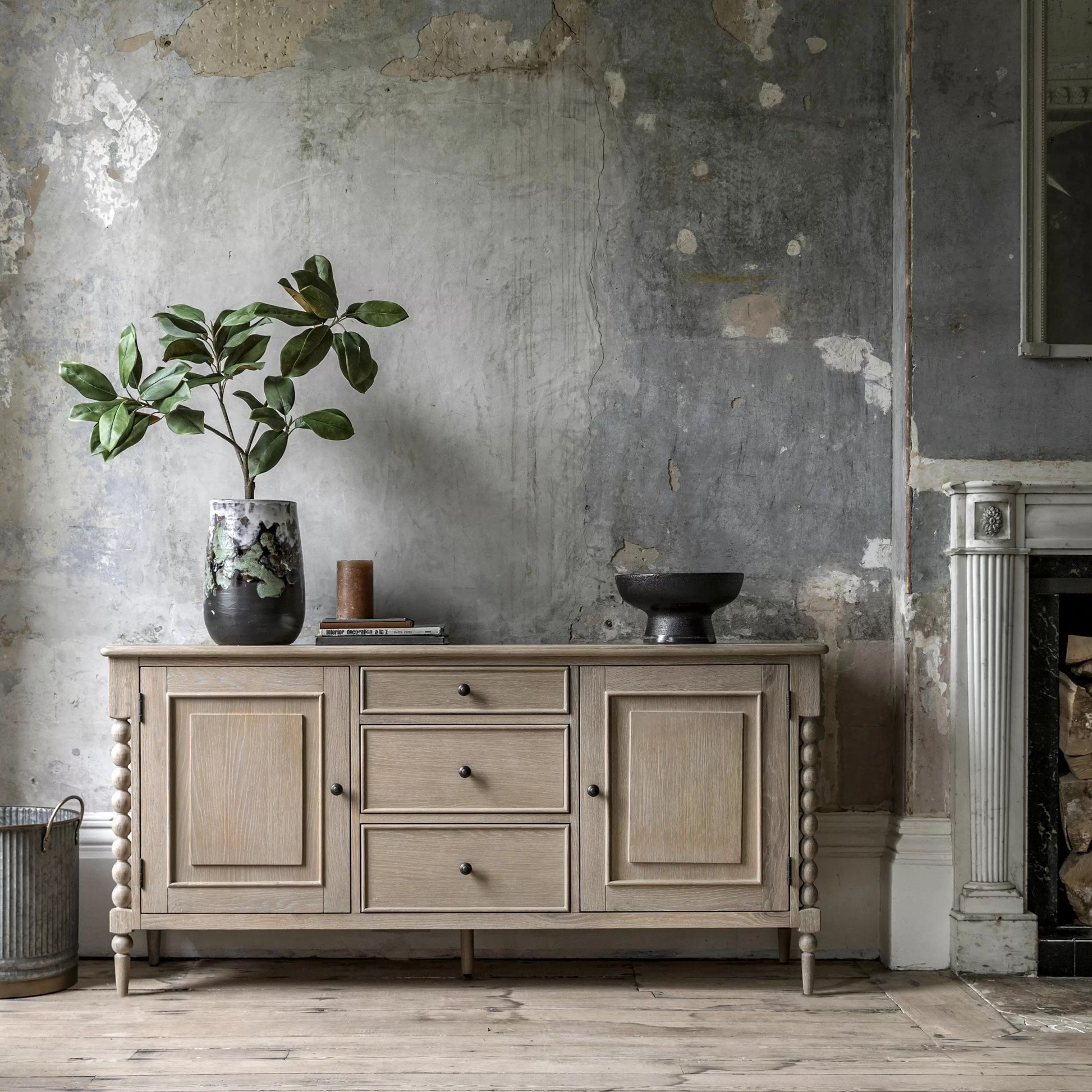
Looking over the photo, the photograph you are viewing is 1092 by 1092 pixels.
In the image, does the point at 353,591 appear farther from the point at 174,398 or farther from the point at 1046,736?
the point at 1046,736

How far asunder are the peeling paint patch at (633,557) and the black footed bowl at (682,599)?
0.26 m

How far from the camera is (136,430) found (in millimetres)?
2721

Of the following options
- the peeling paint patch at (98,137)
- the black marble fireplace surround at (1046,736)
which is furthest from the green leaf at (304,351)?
the black marble fireplace surround at (1046,736)

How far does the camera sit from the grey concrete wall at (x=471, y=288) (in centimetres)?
306

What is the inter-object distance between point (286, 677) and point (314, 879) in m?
0.49

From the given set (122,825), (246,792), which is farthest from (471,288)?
(122,825)

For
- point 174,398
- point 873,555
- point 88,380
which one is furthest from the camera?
point 873,555

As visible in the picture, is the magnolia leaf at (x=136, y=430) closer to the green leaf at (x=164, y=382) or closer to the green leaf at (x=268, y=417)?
the green leaf at (x=164, y=382)

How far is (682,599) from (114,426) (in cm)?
147

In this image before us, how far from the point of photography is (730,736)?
8.49 feet

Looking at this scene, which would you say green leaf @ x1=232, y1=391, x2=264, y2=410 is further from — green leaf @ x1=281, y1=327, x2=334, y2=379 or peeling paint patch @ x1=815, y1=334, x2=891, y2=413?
peeling paint patch @ x1=815, y1=334, x2=891, y2=413

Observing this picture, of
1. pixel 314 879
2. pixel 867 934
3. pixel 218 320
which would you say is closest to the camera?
pixel 314 879

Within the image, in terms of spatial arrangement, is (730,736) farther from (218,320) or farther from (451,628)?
(218,320)

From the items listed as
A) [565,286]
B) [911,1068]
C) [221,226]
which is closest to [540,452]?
[565,286]
